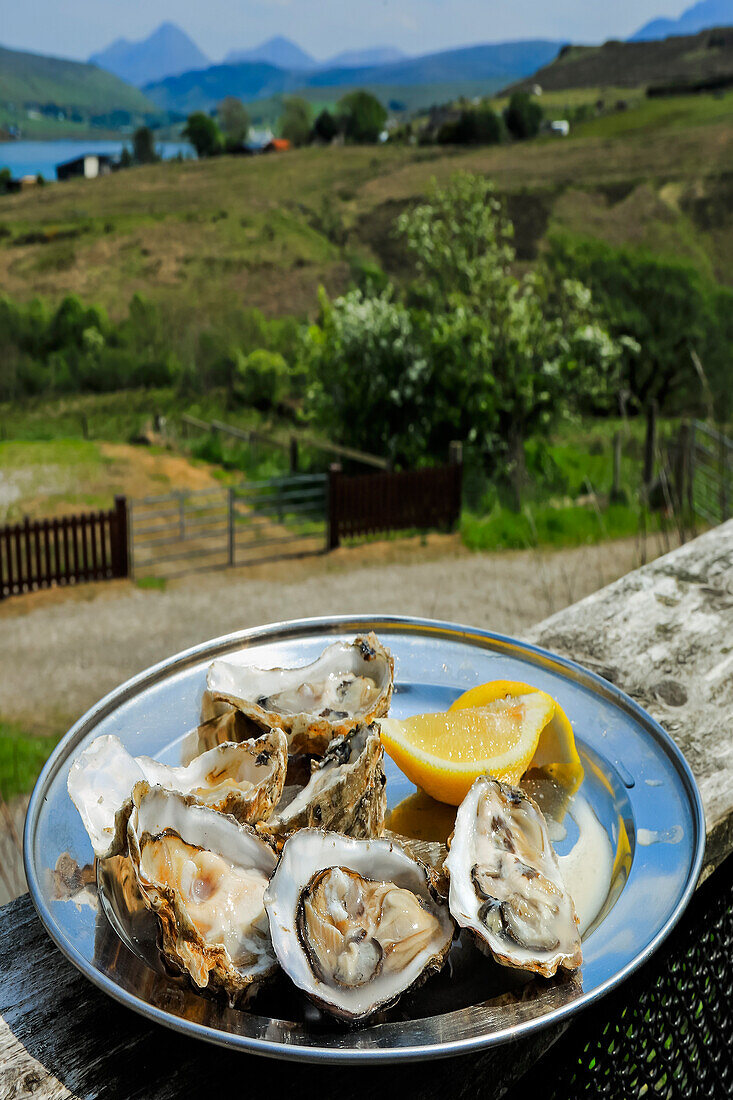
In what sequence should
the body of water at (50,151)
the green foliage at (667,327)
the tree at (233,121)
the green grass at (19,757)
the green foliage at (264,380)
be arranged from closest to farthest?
the green grass at (19,757), the green foliage at (667,327), the green foliage at (264,380), the body of water at (50,151), the tree at (233,121)

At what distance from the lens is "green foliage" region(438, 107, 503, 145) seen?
29188 mm

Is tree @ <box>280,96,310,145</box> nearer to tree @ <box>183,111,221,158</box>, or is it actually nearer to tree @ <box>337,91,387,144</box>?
tree @ <box>337,91,387,144</box>

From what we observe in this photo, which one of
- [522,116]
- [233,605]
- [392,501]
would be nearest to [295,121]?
[522,116]

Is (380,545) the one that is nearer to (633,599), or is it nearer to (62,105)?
(633,599)

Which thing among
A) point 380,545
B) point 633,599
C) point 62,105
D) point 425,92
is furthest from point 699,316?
point 62,105

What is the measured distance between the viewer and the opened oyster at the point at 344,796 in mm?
767

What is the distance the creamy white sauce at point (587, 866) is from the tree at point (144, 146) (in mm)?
31661

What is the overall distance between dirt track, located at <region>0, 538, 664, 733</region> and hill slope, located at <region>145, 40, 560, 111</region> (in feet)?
95.0

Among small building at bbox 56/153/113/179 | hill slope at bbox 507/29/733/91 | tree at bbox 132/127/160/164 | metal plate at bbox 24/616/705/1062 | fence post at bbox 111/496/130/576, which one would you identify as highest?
hill slope at bbox 507/29/733/91

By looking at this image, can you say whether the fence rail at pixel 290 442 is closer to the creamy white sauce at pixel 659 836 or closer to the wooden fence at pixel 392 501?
the wooden fence at pixel 392 501

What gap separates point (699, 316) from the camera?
16.8 m

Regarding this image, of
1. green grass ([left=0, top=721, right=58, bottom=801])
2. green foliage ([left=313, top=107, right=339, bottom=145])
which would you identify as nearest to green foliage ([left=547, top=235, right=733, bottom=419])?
green grass ([left=0, top=721, right=58, bottom=801])

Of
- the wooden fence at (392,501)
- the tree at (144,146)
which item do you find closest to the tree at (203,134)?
the tree at (144,146)

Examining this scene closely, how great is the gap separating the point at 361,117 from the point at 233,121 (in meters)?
4.60
